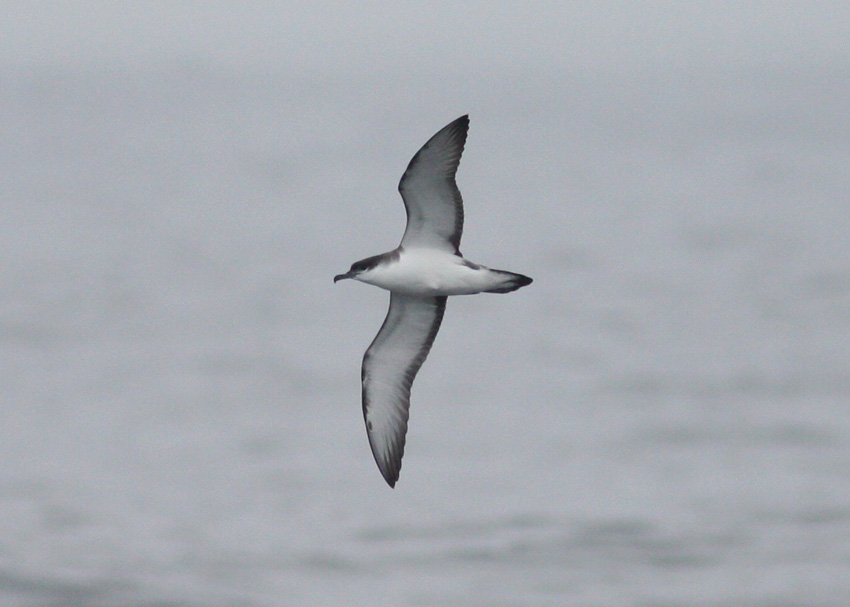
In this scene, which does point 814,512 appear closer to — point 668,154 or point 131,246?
point 131,246

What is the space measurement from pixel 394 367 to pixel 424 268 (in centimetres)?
213

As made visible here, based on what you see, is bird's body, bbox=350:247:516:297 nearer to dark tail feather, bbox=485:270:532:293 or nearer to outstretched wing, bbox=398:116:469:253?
dark tail feather, bbox=485:270:532:293

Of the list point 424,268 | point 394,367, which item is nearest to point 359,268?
point 424,268

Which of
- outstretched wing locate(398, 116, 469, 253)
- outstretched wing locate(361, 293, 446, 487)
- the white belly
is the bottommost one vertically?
outstretched wing locate(361, 293, 446, 487)

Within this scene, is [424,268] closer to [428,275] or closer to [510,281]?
[428,275]

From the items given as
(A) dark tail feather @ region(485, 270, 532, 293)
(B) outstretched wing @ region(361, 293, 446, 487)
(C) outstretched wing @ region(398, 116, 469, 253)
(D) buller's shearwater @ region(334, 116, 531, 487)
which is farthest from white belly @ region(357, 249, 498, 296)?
(B) outstretched wing @ region(361, 293, 446, 487)

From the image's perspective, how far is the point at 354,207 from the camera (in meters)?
129

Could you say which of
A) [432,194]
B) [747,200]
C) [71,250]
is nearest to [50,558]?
[432,194]

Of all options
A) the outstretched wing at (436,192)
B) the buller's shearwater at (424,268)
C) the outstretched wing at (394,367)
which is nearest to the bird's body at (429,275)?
the buller's shearwater at (424,268)

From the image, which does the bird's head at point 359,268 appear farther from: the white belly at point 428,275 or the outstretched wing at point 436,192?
the outstretched wing at point 436,192

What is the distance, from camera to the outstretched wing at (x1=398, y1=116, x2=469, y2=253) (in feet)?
67.6

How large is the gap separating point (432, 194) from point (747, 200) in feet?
363

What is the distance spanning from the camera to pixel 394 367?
22516mm

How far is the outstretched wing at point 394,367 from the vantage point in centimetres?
2212
